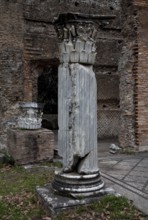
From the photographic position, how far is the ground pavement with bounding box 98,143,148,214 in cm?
501

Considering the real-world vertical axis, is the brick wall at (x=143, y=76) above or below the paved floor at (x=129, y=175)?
above

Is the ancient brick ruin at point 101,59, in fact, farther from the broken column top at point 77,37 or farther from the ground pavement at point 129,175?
the broken column top at point 77,37

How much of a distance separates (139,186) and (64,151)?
1676 millimetres

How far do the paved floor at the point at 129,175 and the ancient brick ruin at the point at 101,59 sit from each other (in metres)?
1.32

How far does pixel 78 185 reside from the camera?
4410 millimetres

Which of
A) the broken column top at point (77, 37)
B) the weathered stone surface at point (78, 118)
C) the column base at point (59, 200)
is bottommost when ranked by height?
the column base at point (59, 200)

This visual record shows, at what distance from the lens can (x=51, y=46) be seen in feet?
40.9

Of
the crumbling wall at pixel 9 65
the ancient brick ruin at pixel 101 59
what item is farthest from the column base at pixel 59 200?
the crumbling wall at pixel 9 65

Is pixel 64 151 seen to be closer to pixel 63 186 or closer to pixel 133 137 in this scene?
pixel 63 186

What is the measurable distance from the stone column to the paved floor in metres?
0.73

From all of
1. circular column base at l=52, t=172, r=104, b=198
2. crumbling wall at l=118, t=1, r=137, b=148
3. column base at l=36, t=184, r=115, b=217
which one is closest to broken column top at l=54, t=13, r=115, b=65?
circular column base at l=52, t=172, r=104, b=198

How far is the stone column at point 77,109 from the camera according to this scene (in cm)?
446

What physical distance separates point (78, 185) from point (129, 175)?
2249 mm

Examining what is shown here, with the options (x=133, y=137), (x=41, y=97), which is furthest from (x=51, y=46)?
(x=41, y=97)
